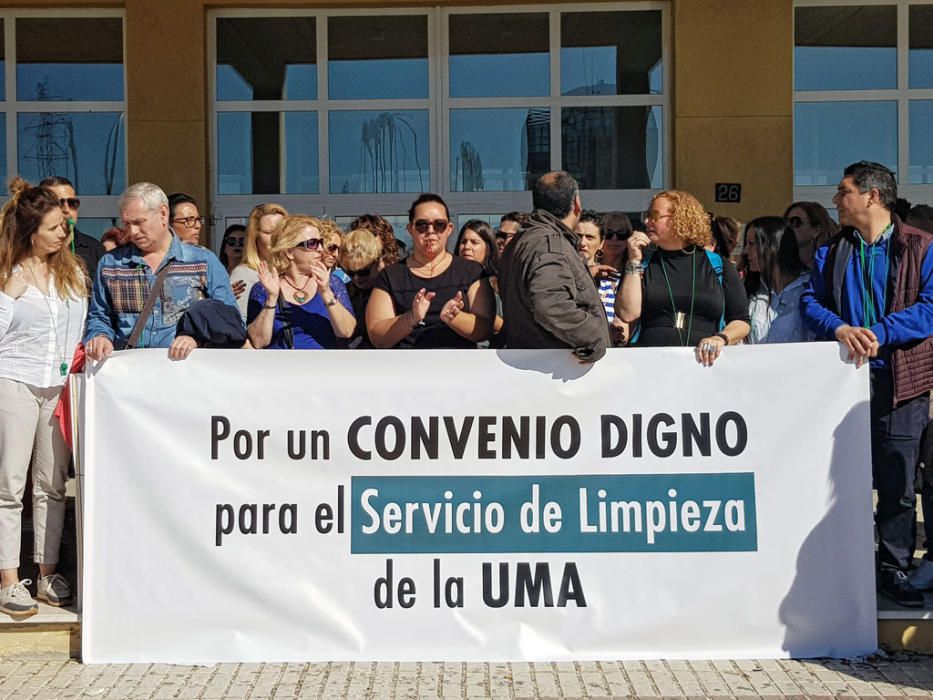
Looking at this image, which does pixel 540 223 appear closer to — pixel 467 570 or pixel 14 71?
pixel 467 570

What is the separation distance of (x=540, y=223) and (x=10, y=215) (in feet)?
8.03

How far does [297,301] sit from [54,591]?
1758 millimetres

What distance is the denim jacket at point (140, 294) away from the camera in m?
5.64

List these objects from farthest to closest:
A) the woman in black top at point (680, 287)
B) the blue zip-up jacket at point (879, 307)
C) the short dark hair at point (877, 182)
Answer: the woman in black top at point (680, 287) < the short dark hair at point (877, 182) < the blue zip-up jacket at point (879, 307)

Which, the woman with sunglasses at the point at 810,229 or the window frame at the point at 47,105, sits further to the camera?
the window frame at the point at 47,105

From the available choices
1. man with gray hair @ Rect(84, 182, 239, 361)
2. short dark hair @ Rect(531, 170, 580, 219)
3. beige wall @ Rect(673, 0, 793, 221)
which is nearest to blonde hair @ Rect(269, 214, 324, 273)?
man with gray hair @ Rect(84, 182, 239, 361)

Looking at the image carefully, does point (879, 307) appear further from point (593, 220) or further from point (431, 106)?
point (431, 106)

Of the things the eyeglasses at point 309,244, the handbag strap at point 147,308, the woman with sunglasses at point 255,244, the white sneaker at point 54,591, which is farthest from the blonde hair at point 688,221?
the white sneaker at point 54,591

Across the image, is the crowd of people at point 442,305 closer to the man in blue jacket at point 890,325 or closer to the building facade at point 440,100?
the man in blue jacket at point 890,325

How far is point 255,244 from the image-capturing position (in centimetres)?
700

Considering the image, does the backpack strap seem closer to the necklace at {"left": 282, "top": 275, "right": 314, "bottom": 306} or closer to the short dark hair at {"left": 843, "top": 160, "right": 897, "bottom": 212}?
the short dark hair at {"left": 843, "top": 160, "right": 897, "bottom": 212}

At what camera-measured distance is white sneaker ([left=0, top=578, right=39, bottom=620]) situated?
17.6ft

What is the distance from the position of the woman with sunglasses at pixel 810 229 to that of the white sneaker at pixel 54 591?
424 centimetres

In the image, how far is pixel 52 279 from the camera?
18.6 ft
